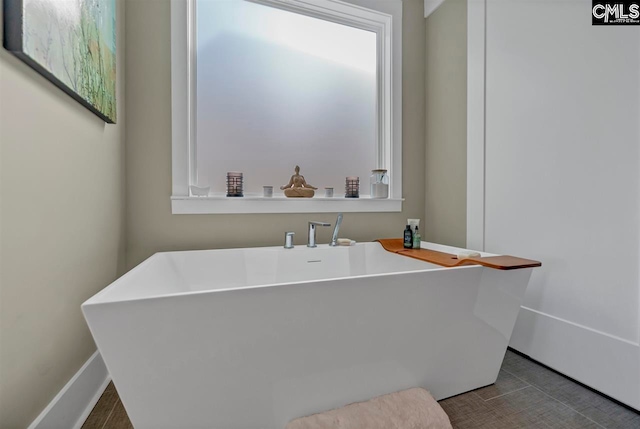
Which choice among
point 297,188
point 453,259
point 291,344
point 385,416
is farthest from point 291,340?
point 297,188

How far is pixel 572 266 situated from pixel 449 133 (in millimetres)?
1123

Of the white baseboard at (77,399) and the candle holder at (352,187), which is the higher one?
the candle holder at (352,187)

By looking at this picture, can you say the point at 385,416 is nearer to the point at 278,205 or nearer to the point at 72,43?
the point at 278,205

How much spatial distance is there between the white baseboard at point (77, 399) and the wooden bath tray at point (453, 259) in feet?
4.99

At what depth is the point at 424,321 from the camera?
3.63 ft

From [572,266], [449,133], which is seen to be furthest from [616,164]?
[449,133]

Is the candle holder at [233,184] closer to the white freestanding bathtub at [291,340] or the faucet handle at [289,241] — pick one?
the faucet handle at [289,241]

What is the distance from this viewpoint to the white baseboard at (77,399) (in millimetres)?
920

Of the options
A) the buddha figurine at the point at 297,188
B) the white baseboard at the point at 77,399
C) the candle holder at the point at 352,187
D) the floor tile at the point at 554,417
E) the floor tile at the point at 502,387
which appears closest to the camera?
the white baseboard at the point at 77,399

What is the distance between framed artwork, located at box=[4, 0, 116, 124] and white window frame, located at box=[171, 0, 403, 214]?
13.9 inches

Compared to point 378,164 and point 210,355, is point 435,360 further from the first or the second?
point 378,164

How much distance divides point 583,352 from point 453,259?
0.70 metres

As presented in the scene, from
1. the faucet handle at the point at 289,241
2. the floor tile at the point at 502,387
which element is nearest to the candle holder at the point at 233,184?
the faucet handle at the point at 289,241

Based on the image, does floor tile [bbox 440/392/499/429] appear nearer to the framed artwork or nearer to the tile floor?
the tile floor
